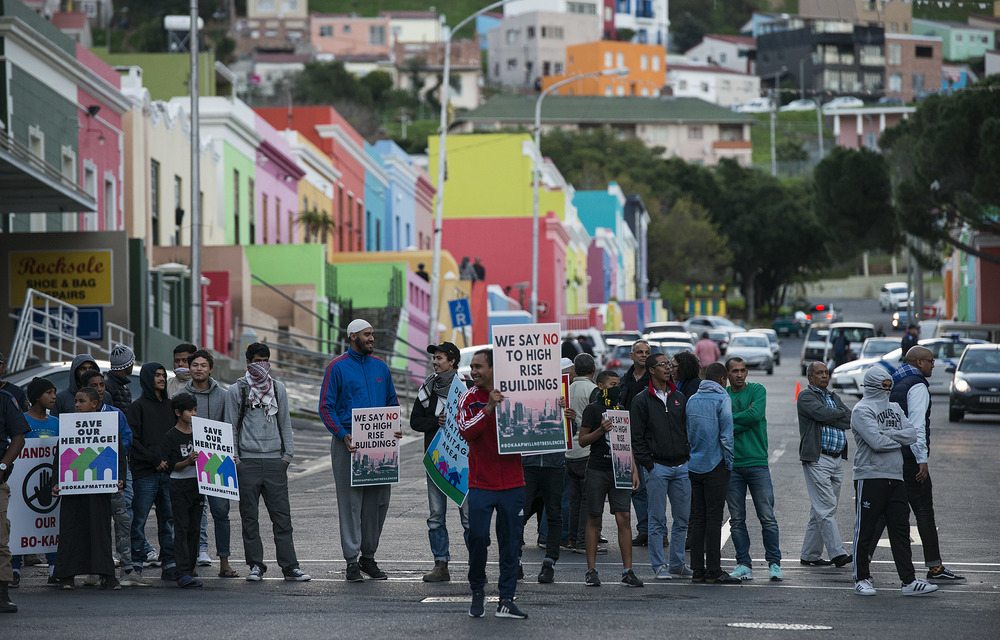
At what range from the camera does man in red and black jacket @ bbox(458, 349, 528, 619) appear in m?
9.34

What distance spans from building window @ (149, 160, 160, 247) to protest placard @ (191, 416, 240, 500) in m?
20.1

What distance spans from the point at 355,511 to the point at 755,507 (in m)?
3.22

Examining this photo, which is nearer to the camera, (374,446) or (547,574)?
(547,574)

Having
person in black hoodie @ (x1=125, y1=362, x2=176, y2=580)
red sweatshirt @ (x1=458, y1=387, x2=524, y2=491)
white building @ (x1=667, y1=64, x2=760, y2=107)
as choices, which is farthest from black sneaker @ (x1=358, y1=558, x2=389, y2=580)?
white building @ (x1=667, y1=64, x2=760, y2=107)

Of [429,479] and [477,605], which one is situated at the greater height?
[429,479]

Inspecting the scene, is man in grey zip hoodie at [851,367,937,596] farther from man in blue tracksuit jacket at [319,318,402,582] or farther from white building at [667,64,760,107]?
white building at [667,64,760,107]

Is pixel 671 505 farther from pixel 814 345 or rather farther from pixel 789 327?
pixel 789 327

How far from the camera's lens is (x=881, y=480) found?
1073 centimetres

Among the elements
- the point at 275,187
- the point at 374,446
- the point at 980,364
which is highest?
the point at 275,187

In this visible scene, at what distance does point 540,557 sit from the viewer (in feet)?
40.7

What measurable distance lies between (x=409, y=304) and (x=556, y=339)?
97.4 feet

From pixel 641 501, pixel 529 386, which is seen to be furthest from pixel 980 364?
pixel 529 386

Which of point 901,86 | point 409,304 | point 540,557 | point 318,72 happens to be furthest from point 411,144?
point 540,557

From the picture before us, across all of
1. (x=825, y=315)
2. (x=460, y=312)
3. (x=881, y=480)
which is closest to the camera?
(x=881, y=480)
